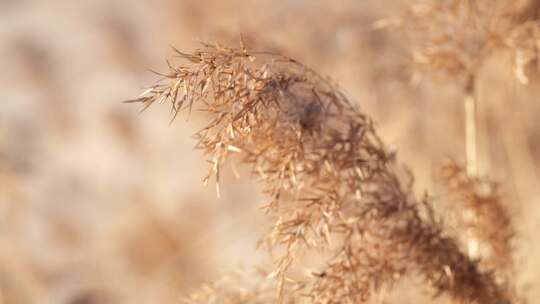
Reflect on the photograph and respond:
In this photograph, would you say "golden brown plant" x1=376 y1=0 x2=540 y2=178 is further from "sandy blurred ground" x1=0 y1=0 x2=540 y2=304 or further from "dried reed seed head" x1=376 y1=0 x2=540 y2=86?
"sandy blurred ground" x1=0 y1=0 x2=540 y2=304

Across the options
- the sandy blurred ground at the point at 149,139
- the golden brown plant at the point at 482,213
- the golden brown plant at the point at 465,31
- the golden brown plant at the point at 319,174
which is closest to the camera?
the golden brown plant at the point at 319,174

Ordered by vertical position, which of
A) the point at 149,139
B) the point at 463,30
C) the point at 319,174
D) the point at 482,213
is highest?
the point at 149,139

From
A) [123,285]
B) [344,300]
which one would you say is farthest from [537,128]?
[344,300]

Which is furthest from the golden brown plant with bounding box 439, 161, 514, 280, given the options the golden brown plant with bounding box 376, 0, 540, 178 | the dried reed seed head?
the dried reed seed head

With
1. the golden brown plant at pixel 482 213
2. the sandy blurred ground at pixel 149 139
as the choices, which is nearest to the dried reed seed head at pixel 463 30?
the golden brown plant at pixel 482 213

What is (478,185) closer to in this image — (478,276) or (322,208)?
(478,276)

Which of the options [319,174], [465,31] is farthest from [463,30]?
[319,174]

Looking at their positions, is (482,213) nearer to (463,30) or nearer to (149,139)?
(463,30)

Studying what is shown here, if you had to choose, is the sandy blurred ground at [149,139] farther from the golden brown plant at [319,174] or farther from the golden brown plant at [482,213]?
the golden brown plant at [319,174]
